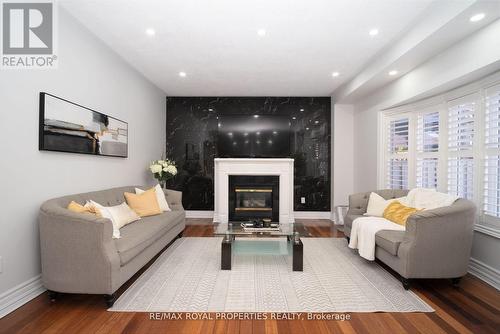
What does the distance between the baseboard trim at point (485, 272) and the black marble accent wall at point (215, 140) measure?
114 inches

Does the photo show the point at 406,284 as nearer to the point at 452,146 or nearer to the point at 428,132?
the point at 452,146

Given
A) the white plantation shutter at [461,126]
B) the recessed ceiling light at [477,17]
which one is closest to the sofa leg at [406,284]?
the white plantation shutter at [461,126]

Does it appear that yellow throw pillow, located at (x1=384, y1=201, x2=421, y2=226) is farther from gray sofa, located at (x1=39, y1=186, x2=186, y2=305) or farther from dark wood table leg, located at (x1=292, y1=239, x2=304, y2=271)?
gray sofa, located at (x1=39, y1=186, x2=186, y2=305)

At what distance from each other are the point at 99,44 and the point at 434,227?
4.39 metres

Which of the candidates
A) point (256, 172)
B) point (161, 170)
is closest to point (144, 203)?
point (161, 170)

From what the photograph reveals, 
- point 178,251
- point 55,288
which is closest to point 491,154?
point 178,251

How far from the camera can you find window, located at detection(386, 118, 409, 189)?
393cm

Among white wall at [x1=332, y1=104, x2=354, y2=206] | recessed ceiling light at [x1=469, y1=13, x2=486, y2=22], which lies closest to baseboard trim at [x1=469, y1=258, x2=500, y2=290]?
recessed ceiling light at [x1=469, y1=13, x2=486, y2=22]

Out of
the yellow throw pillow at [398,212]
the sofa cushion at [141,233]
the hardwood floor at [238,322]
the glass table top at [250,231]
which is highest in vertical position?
the yellow throw pillow at [398,212]

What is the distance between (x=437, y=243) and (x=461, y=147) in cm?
140

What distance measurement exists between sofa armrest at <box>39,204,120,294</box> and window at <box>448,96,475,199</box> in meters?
3.93

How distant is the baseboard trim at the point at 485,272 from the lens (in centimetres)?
243

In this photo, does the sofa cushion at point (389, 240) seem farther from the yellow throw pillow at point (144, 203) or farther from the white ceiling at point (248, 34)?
the yellow throw pillow at point (144, 203)

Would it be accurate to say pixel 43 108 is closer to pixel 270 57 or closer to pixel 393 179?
pixel 270 57
